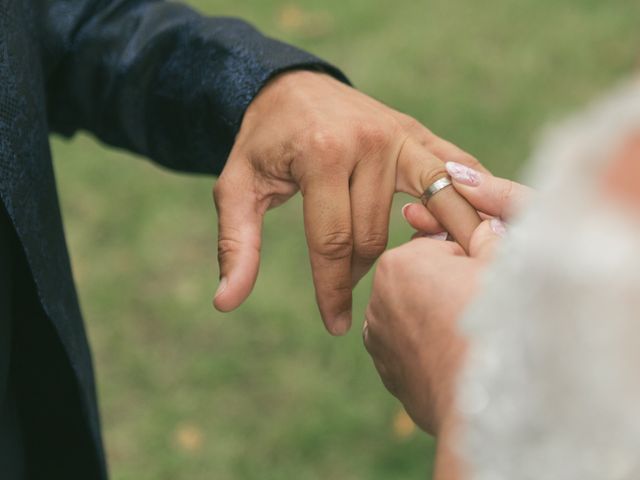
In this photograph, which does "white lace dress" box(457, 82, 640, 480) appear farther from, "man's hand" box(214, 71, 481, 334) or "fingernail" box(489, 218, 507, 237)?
"man's hand" box(214, 71, 481, 334)

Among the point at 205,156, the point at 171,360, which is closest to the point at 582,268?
the point at 205,156

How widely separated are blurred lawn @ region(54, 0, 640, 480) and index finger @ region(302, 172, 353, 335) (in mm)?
1493

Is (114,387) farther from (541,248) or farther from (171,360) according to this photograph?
(541,248)

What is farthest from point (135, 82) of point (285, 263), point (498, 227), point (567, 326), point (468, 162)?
point (285, 263)

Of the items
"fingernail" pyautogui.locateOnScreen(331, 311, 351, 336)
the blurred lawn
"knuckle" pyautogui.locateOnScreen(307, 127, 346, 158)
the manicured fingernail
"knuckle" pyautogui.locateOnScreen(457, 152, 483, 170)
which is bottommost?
the blurred lawn

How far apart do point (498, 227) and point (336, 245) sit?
307 mm

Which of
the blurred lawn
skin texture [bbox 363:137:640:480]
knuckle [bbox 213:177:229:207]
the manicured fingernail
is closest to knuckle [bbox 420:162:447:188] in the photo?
the manicured fingernail

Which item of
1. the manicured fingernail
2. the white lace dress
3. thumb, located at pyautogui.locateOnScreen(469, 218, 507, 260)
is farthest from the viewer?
the manicured fingernail

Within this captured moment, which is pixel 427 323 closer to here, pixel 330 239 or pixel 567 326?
pixel 567 326

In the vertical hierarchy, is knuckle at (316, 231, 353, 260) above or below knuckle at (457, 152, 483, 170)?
below

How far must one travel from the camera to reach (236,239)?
5.37ft

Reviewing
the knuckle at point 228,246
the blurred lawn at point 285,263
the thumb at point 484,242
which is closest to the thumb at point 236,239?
the knuckle at point 228,246

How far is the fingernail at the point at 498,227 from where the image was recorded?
4.42 feet

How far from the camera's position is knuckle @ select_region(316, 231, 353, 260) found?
159 cm
